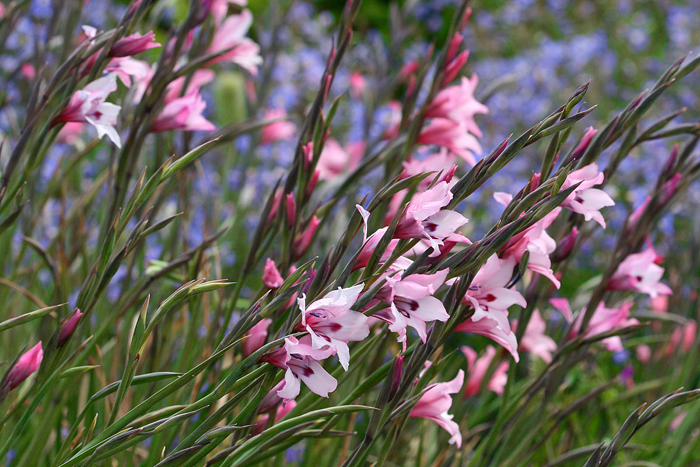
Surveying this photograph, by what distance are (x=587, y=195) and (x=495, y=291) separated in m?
0.12

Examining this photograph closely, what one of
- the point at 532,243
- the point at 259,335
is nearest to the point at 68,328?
the point at 259,335

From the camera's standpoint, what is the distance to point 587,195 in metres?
0.57

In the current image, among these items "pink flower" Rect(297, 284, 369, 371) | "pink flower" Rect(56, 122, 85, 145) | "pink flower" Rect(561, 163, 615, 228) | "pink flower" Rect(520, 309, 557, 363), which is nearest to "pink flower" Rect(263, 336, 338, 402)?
"pink flower" Rect(297, 284, 369, 371)

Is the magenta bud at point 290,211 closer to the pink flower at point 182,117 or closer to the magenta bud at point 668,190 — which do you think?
the pink flower at point 182,117

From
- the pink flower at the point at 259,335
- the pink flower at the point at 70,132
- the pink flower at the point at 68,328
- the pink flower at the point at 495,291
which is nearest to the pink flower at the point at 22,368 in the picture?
the pink flower at the point at 68,328

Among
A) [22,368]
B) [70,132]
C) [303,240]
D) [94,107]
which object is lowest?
[70,132]

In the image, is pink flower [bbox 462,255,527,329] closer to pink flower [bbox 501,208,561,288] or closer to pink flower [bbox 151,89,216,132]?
pink flower [bbox 501,208,561,288]

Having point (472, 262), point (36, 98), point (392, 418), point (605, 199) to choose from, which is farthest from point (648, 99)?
point (36, 98)

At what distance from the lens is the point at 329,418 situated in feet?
2.04

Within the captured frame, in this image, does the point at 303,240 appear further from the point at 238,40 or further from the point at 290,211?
the point at 238,40

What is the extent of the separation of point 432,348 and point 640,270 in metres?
0.45

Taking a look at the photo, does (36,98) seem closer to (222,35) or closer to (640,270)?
(222,35)

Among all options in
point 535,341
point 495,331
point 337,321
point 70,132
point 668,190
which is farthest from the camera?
point 70,132

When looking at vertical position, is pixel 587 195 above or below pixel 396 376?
above
